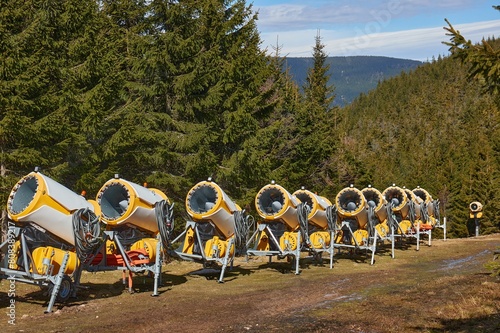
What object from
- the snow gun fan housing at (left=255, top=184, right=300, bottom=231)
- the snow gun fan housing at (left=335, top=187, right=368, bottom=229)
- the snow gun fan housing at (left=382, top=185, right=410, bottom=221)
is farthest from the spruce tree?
the snow gun fan housing at (left=255, top=184, right=300, bottom=231)

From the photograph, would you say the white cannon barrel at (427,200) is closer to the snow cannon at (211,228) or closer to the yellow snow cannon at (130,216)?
the snow cannon at (211,228)

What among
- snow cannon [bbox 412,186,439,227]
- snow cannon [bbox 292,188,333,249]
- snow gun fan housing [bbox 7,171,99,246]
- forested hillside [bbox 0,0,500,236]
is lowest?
snow cannon [bbox 412,186,439,227]

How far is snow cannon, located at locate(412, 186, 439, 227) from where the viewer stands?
117 ft

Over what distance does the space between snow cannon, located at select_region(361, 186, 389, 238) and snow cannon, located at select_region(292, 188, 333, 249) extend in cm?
474

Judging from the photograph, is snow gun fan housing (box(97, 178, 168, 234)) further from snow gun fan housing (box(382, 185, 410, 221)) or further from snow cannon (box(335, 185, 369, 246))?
snow gun fan housing (box(382, 185, 410, 221))

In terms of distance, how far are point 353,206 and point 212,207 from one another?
986 centimetres

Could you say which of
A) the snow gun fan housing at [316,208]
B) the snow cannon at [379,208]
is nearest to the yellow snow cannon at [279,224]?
the snow gun fan housing at [316,208]

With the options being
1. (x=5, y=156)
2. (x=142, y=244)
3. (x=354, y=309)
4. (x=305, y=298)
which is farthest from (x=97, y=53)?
(x=354, y=309)

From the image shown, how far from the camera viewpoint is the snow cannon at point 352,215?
26.3 meters

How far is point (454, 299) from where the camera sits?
46.4 feet

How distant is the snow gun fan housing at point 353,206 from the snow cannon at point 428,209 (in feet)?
34.1

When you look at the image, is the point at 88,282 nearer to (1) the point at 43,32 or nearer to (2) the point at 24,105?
(2) the point at 24,105

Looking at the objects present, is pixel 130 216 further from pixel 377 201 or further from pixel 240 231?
pixel 377 201

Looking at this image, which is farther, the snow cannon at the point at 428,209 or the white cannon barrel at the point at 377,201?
the snow cannon at the point at 428,209
